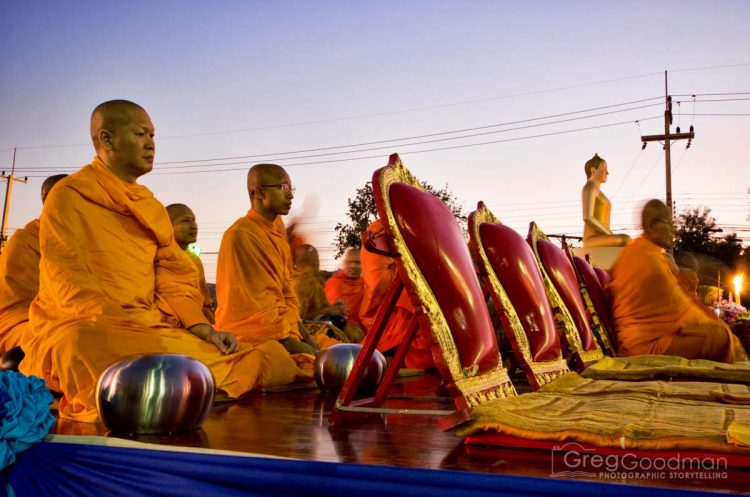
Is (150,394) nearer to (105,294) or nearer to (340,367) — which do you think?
(105,294)

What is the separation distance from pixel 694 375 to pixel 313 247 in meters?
4.41

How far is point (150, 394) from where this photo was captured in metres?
2.59

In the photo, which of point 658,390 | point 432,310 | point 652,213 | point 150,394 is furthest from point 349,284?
point 432,310

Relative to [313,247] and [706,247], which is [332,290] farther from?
[706,247]

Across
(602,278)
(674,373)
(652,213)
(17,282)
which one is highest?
(652,213)

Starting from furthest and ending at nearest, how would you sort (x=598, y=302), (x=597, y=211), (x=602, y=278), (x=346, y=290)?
1. (x=597, y=211)
2. (x=346, y=290)
3. (x=602, y=278)
4. (x=598, y=302)

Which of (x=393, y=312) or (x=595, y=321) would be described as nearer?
(x=595, y=321)

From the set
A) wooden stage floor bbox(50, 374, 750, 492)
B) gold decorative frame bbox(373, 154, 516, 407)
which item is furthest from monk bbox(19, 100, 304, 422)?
gold decorative frame bbox(373, 154, 516, 407)

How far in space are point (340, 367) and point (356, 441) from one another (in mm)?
1463

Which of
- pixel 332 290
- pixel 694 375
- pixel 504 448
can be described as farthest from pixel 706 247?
pixel 504 448

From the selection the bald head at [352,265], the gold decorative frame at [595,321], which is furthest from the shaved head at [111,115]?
the bald head at [352,265]

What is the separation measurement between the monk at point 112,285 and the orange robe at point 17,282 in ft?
2.60

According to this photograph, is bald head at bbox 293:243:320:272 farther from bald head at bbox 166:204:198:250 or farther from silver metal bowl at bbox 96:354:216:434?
silver metal bowl at bbox 96:354:216:434

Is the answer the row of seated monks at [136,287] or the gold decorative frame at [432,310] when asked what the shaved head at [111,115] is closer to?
the row of seated monks at [136,287]
